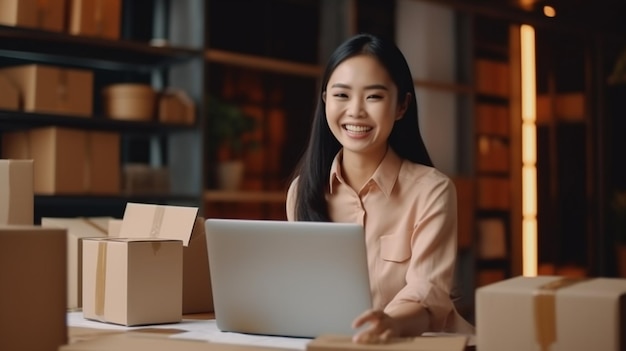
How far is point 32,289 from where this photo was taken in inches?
50.2

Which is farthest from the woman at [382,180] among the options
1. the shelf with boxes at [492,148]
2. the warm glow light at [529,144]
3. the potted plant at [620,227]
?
the potted plant at [620,227]

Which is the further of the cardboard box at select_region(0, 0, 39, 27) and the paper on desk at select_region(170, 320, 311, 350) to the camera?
the cardboard box at select_region(0, 0, 39, 27)

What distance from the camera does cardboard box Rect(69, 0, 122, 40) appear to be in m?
3.66

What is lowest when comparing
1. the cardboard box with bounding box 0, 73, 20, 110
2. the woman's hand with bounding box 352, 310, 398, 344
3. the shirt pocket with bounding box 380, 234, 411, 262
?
the woman's hand with bounding box 352, 310, 398, 344

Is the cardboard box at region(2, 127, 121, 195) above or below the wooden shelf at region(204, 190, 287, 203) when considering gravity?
above

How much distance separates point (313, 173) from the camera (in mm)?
1960

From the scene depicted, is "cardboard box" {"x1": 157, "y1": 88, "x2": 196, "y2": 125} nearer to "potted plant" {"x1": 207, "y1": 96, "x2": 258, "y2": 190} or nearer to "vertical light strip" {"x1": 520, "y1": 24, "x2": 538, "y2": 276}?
"potted plant" {"x1": 207, "y1": 96, "x2": 258, "y2": 190}

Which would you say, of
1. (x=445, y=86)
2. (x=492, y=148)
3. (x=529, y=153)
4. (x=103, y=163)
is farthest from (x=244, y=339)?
(x=529, y=153)

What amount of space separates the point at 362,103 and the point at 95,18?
2.31m

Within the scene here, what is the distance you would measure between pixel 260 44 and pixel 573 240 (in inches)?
124

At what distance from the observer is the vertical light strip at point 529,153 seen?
19.5 ft

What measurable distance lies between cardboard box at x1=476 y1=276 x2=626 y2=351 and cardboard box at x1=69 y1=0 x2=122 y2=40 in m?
2.87

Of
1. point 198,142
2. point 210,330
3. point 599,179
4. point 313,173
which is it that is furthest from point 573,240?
point 210,330

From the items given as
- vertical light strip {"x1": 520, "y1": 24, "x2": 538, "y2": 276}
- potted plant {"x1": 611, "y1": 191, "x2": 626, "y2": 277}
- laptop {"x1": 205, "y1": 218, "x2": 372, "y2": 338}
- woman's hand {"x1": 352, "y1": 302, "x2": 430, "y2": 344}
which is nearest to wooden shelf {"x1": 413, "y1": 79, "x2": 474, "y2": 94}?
vertical light strip {"x1": 520, "y1": 24, "x2": 538, "y2": 276}
